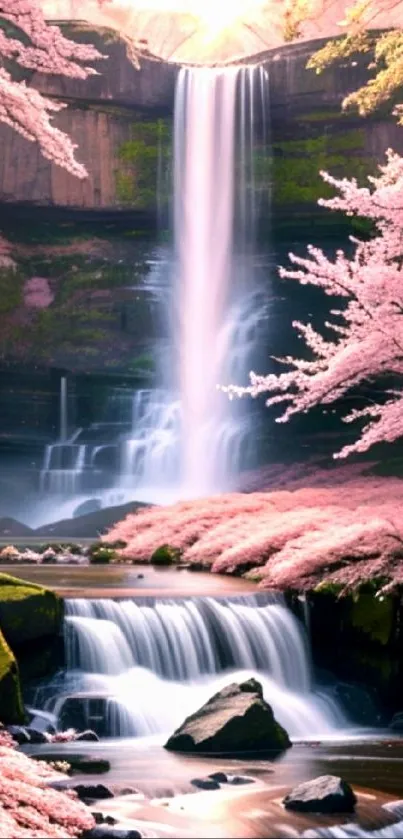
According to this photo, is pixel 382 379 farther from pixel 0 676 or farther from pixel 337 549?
pixel 0 676

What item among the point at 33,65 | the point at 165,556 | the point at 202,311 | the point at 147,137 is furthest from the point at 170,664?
the point at 147,137

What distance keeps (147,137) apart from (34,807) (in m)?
41.9

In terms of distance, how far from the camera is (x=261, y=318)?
47875mm

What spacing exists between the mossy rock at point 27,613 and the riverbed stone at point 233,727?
102 inches

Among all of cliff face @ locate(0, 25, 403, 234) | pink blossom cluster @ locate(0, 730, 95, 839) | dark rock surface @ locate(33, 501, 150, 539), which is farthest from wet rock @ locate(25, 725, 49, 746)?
cliff face @ locate(0, 25, 403, 234)

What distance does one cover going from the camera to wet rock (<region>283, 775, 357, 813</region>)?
12750 millimetres

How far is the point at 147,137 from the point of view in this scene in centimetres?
5094

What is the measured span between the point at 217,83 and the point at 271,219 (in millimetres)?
5183

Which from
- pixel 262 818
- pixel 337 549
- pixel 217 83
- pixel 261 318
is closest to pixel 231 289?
pixel 261 318

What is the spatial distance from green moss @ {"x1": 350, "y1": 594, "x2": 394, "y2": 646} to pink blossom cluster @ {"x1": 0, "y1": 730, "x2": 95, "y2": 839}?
7.95 meters

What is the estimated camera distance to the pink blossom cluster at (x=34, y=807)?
10.5 m

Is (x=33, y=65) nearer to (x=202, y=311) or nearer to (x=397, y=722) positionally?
(x=397, y=722)

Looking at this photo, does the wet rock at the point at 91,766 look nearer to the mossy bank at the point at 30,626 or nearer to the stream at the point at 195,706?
the stream at the point at 195,706

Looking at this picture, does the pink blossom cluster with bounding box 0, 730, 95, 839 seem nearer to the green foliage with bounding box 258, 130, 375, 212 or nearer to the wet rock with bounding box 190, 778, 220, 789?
the wet rock with bounding box 190, 778, 220, 789
